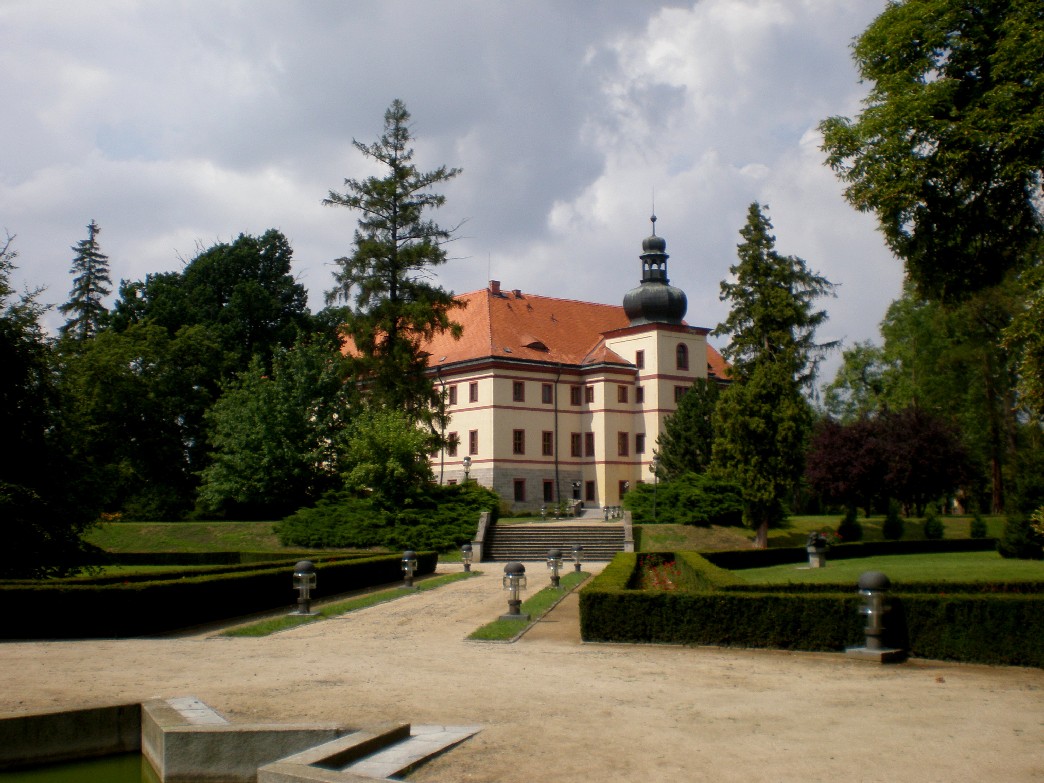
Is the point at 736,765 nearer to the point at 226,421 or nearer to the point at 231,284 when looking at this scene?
the point at 226,421

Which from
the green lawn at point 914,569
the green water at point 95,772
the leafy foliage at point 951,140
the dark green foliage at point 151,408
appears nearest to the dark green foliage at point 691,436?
the green lawn at point 914,569

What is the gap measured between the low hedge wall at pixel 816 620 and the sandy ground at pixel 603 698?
0.34 metres

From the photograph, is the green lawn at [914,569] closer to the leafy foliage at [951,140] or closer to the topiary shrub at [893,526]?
the leafy foliage at [951,140]

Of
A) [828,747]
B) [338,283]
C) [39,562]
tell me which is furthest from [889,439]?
[828,747]

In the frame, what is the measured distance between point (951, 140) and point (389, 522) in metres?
25.4

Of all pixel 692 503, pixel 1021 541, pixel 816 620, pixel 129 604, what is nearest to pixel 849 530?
pixel 692 503

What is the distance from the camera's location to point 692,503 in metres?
41.6

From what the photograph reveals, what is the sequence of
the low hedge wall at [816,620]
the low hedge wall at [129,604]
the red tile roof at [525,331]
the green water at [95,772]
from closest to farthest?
the green water at [95,772], the low hedge wall at [816,620], the low hedge wall at [129,604], the red tile roof at [525,331]

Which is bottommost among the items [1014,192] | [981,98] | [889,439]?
[889,439]

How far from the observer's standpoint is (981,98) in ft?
66.2

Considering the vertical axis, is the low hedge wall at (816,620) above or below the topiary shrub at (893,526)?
below

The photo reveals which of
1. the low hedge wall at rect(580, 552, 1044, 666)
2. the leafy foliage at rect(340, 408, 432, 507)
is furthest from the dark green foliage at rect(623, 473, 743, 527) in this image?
the low hedge wall at rect(580, 552, 1044, 666)

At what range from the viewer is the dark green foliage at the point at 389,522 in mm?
38281

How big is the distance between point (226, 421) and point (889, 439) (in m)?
31.0
